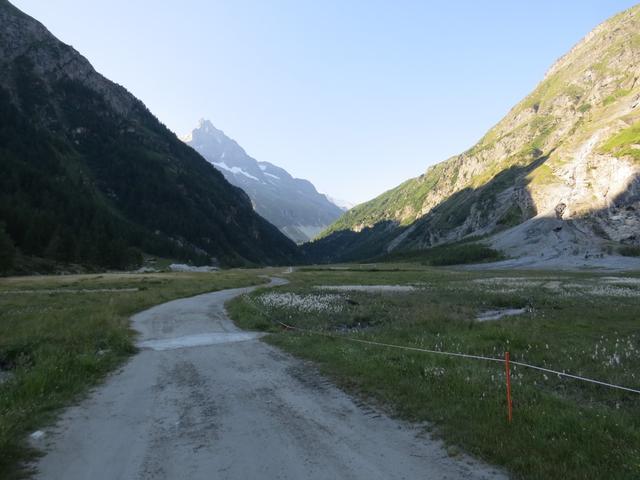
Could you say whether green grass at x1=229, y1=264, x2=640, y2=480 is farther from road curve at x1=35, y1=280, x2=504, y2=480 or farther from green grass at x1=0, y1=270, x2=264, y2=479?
green grass at x1=0, y1=270, x2=264, y2=479

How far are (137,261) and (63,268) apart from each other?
3485 centimetres

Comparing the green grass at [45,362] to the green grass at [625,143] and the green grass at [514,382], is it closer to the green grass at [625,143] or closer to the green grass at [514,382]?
the green grass at [514,382]

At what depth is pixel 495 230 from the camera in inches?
7736

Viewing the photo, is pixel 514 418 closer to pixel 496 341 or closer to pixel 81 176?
pixel 496 341

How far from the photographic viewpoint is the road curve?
7.13 meters

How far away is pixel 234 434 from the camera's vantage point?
870 centimetres

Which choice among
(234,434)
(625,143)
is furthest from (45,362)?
(625,143)

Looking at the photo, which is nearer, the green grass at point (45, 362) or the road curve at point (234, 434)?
the road curve at point (234, 434)

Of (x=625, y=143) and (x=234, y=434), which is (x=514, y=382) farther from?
(x=625, y=143)

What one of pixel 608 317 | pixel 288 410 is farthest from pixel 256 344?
pixel 608 317

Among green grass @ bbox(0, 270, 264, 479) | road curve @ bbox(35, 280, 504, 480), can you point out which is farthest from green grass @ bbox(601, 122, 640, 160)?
green grass @ bbox(0, 270, 264, 479)

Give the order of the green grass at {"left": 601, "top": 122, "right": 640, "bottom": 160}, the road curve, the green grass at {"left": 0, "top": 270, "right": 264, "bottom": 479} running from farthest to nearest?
the green grass at {"left": 601, "top": 122, "right": 640, "bottom": 160} → the green grass at {"left": 0, "top": 270, "right": 264, "bottom": 479} → the road curve

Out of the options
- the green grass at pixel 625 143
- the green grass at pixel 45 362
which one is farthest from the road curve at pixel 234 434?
the green grass at pixel 625 143

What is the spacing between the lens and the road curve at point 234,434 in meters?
7.13
